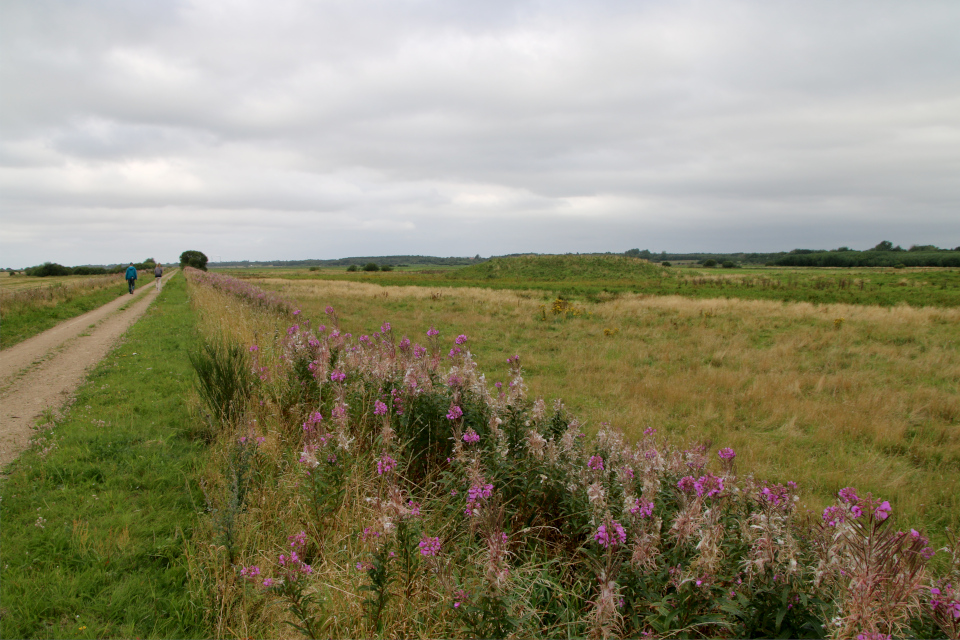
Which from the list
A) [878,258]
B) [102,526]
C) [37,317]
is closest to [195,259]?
[37,317]

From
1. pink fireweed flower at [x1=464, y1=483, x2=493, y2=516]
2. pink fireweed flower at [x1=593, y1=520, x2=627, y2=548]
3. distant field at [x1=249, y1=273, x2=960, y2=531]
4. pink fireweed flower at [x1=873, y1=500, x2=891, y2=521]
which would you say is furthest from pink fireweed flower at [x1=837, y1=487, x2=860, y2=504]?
distant field at [x1=249, y1=273, x2=960, y2=531]

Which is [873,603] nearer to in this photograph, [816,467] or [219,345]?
[816,467]

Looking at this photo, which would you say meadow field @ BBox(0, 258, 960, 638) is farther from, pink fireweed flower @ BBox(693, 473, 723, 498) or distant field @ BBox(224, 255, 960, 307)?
distant field @ BBox(224, 255, 960, 307)

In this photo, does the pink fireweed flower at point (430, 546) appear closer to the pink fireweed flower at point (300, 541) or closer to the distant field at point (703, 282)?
the pink fireweed flower at point (300, 541)

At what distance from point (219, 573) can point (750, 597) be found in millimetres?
3240

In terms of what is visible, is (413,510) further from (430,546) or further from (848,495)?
(848,495)

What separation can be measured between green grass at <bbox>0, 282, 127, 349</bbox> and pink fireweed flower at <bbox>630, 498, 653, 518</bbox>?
16260 millimetres

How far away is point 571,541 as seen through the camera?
3461mm

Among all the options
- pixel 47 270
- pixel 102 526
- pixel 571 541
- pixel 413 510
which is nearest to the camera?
pixel 413 510

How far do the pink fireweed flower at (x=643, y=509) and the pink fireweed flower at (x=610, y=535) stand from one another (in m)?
0.19

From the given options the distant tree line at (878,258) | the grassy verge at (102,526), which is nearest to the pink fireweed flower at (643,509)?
the grassy verge at (102,526)

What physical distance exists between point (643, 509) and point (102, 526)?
167 inches

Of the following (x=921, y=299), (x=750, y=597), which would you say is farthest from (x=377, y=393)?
(x=921, y=299)

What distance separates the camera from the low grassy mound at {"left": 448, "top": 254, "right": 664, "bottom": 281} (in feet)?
230
